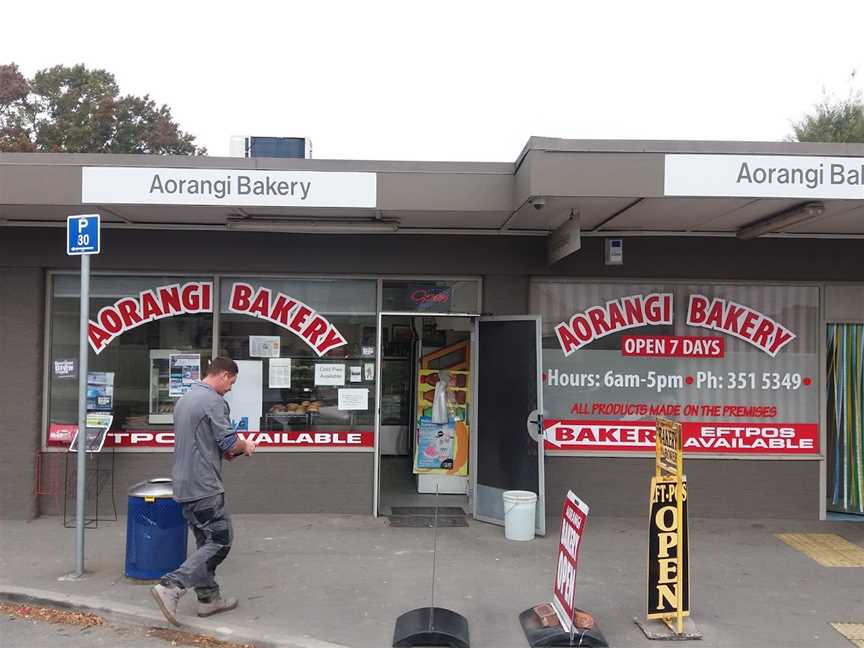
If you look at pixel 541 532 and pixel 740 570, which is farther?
pixel 541 532

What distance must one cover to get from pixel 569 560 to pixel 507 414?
311cm

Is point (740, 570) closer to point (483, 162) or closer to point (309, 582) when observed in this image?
point (309, 582)

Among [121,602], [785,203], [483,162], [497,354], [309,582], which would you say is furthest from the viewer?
[497,354]

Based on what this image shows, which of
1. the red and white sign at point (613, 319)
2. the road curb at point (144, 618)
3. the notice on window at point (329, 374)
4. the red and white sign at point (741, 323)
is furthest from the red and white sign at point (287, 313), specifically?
the red and white sign at point (741, 323)

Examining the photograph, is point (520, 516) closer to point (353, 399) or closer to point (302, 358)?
point (353, 399)

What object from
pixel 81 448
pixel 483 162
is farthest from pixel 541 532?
pixel 81 448

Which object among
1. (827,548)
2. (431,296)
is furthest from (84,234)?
(827,548)

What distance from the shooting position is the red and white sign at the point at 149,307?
837 centimetres

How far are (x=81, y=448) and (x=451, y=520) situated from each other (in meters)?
3.91

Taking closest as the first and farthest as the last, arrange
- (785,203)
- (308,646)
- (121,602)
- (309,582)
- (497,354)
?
(308,646) → (121,602) → (309,582) → (785,203) → (497,354)

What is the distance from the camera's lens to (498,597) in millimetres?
5902

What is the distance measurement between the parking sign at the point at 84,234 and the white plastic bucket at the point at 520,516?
14.6 feet

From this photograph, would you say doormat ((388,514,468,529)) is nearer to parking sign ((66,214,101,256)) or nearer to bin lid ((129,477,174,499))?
bin lid ((129,477,174,499))

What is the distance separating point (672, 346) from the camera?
27.8ft
